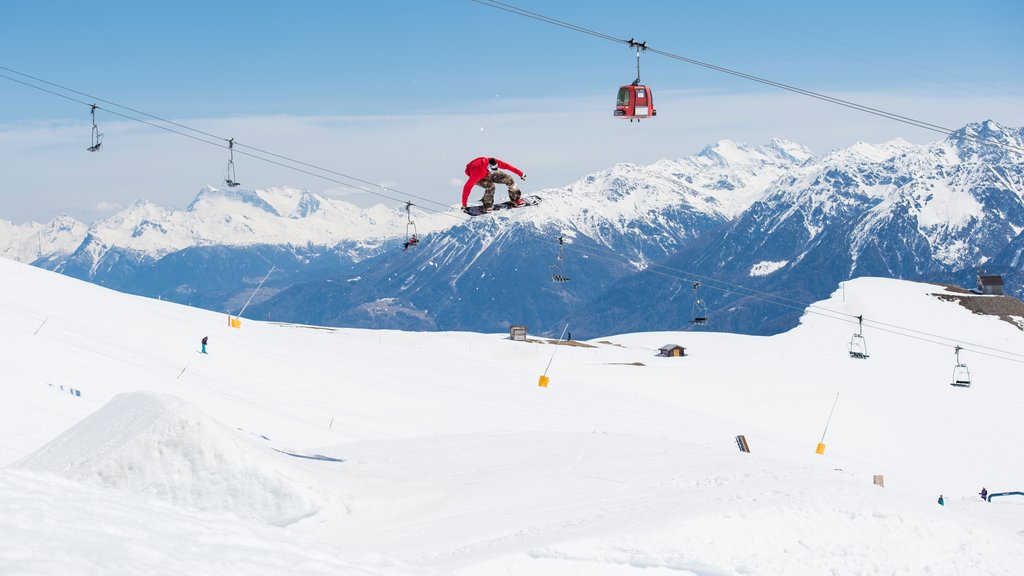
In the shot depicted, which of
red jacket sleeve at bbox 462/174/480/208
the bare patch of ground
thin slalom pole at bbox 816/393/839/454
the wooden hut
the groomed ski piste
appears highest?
red jacket sleeve at bbox 462/174/480/208

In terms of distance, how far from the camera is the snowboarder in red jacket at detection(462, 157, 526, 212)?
2858 centimetres

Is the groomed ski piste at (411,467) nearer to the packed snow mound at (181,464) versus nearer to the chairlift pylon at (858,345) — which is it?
the packed snow mound at (181,464)

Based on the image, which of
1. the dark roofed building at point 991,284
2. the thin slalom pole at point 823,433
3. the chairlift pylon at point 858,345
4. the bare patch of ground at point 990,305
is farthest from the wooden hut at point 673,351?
the dark roofed building at point 991,284

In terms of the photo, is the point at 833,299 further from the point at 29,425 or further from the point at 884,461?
the point at 29,425

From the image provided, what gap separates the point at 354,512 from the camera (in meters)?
20.5

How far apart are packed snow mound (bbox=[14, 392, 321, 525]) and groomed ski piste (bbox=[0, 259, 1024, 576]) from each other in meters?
0.05

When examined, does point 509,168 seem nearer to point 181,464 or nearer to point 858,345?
point 181,464

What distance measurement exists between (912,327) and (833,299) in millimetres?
19779

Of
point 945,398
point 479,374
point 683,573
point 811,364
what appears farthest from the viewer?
point 811,364

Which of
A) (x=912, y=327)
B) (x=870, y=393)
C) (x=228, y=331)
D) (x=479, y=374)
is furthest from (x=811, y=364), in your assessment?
(x=228, y=331)

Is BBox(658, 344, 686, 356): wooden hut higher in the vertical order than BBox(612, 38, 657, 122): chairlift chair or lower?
lower

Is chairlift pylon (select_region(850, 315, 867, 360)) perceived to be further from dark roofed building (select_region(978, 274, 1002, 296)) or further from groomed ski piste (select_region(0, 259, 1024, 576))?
dark roofed building (select_region(978, 274, 1002, 296))

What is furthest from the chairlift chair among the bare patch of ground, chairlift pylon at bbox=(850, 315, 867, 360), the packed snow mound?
the bare patch of ground

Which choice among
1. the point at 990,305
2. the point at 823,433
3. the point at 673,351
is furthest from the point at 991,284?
the point at 823,433
